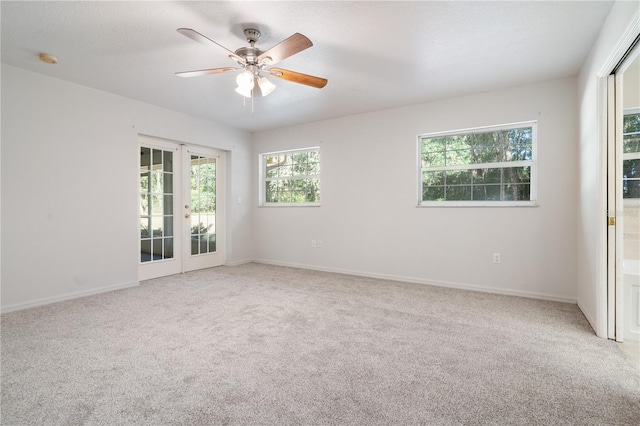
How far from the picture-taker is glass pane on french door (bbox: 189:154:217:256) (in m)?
5.05

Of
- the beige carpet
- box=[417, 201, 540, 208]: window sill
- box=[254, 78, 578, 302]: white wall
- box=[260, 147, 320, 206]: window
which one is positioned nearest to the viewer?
the beige carpet

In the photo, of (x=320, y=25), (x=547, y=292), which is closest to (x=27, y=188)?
(x=320, y=25)

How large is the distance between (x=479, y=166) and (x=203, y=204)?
14.1ft

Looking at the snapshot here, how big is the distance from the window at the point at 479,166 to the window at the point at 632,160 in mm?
936

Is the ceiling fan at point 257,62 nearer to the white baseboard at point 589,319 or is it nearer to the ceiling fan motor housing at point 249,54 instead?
the ceiling fan motor housing at point 249,54

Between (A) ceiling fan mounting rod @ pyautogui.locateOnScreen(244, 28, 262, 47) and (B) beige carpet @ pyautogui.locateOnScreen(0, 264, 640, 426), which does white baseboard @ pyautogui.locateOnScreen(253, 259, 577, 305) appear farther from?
(A) ceiling fan mounting rod @ pyautogui.locateOnScreen(244, 28, 262, 47)

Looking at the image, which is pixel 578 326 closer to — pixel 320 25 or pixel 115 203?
pixel 320 25

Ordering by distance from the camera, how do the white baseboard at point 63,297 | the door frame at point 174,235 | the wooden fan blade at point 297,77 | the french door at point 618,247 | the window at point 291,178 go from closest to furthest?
1. the french door at point 618,247
2. the wooden fan blade at point 297,77
3. the white baseboard at point 63,297
4. the door frame at point 174,235
5. the window at point 291,178

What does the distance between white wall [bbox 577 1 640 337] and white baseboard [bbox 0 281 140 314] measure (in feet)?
16.4

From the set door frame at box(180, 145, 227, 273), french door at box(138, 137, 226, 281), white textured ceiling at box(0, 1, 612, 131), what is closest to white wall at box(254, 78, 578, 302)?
white textured ceiling at box(0, 1, 612, 131)

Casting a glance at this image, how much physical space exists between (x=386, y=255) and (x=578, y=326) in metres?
2.23

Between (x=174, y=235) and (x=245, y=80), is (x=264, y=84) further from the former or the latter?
→ (x=174, y=235)

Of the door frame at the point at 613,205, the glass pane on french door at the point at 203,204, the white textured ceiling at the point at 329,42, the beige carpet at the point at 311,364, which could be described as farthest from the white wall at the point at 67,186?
the door frame at the point at 613,205

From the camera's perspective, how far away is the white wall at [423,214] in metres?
3.38
